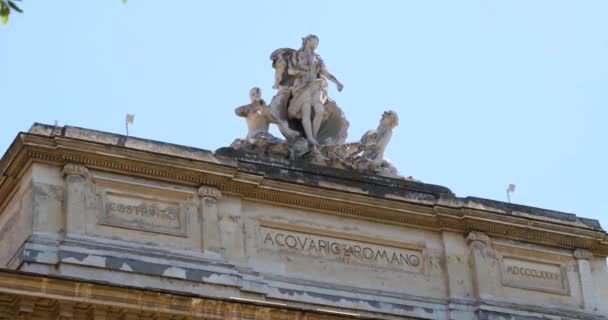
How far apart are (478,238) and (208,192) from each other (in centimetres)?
418

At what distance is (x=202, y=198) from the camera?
20500 mm

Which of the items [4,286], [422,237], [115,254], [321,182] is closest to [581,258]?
[422,237]

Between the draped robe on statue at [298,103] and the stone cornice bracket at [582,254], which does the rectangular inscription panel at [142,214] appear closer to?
the draped robe on statue at [298,103]

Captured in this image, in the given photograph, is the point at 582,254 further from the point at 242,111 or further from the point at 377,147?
the point at 242,111

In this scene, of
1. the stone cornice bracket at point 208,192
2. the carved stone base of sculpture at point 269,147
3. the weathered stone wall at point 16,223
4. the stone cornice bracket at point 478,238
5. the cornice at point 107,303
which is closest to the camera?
the cornice at point 107,303

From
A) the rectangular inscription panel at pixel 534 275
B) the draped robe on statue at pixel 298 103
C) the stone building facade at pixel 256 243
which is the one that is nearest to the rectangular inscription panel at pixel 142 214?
the stone building facade at pixel 256 243

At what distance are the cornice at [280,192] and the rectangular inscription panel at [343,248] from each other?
37 cm

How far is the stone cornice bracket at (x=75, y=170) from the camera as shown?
1977 cm

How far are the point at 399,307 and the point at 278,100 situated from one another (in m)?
3.85

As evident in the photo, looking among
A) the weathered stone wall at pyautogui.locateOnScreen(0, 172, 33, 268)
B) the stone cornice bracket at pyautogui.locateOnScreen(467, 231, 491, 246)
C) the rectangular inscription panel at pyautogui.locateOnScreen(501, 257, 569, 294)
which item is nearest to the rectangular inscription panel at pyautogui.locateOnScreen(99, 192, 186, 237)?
the weathered stone wall at pyautogui.locateOnScreen(0, 172, 33, 268)

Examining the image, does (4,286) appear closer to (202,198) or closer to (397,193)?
(202,198)

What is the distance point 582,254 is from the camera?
22688mm

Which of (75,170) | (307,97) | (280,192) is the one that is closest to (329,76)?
(307,97)

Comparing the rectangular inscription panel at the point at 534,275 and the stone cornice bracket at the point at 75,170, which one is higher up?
the stone cornice bracket at the point at 75,170
